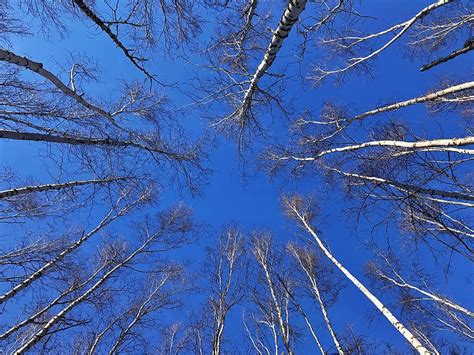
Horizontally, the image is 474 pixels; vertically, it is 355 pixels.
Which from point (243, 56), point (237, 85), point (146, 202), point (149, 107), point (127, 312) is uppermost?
point (146, 202)

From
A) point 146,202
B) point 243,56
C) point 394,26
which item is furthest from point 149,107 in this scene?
point 394,26

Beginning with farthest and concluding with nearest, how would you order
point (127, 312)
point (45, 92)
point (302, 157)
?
point (127, 312) < point (302, 157) < point (45, 92)

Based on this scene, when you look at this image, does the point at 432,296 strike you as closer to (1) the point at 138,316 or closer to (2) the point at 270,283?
(2) the point at 270,283

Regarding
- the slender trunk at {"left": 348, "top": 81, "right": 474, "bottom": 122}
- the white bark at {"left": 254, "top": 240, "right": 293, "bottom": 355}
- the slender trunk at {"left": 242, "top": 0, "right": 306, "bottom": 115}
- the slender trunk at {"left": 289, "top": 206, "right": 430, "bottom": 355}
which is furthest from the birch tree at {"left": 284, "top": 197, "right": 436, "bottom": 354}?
the slender trunk at {"left": 242, "top": 0, "right": 306, "bottom": 115}

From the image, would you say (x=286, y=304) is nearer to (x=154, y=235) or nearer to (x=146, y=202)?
(x=154, y=235)

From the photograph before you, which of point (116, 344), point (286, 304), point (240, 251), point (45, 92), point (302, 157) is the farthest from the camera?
point (240, 251)

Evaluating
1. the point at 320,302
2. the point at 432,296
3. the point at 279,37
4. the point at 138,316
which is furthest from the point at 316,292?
the point at 279,37

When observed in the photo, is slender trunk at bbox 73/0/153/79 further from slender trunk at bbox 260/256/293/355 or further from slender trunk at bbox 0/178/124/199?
slender trunk at bbox 260/256/293/355

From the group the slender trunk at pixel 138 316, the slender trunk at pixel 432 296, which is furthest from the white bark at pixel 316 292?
the slender trunk at pixel 138 316

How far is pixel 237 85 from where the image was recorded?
5746mm

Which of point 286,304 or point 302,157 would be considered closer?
point 302,157

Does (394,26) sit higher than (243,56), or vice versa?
(243,56)

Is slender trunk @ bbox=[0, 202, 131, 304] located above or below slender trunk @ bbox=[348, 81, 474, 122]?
above

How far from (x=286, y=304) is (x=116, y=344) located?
4.56m
